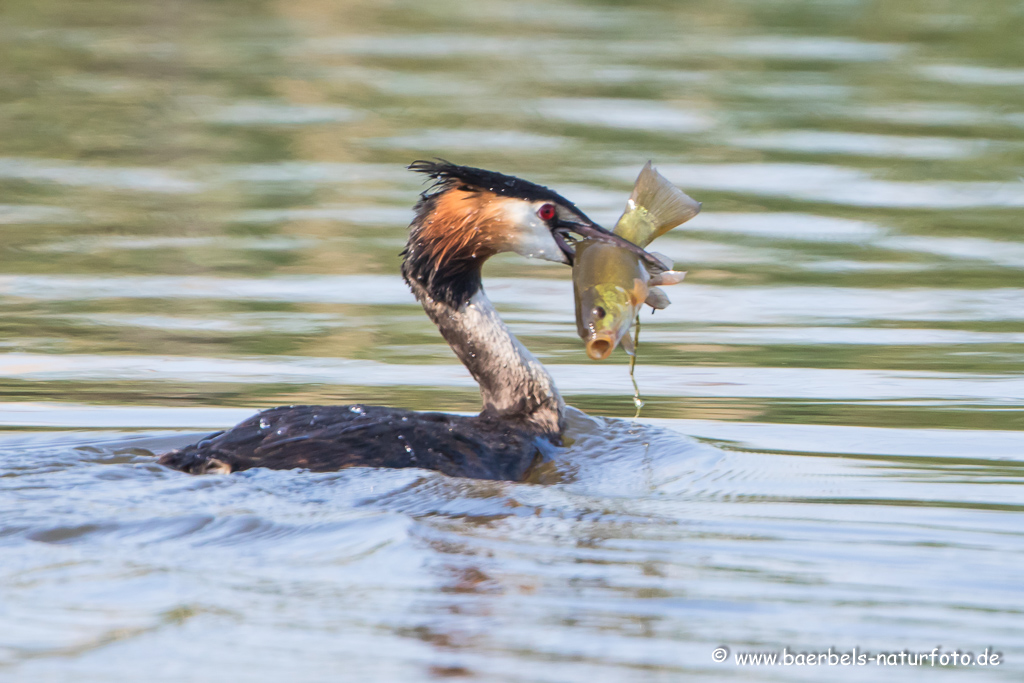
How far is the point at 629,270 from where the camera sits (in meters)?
6.53

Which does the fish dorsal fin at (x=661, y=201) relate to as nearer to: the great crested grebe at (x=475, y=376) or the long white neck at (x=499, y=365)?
the great crested grebe at (x=475, y=376)

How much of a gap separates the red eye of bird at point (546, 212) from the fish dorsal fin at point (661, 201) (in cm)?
48

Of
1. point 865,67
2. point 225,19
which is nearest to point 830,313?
point 865,67

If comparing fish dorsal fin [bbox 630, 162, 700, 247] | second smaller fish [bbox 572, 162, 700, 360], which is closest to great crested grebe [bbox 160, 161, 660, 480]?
second smaller fish [bbox 572, 162, 700, 360]

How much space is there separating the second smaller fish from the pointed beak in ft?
0.11

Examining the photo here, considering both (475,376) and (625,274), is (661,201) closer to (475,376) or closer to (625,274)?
(625,274)

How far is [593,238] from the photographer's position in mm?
6922

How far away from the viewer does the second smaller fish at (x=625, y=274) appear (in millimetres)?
6328

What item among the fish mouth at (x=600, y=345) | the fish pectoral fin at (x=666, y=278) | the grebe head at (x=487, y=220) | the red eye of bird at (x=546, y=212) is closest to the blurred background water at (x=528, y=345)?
the fish mouth at (x=600, y=345)

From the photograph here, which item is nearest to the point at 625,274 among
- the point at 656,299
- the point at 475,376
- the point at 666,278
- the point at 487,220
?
the point at 666,278

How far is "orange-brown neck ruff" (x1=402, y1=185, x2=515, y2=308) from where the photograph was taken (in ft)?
24.0

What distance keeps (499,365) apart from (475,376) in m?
0.21

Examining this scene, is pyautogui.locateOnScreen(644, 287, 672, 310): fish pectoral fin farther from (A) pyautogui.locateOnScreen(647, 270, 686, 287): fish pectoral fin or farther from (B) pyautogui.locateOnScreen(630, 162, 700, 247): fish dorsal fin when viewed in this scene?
(B) pyautogui.locateOnScreen(630, 162, 700, 247): fish dorsal fin

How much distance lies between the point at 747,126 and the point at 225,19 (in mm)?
9745
